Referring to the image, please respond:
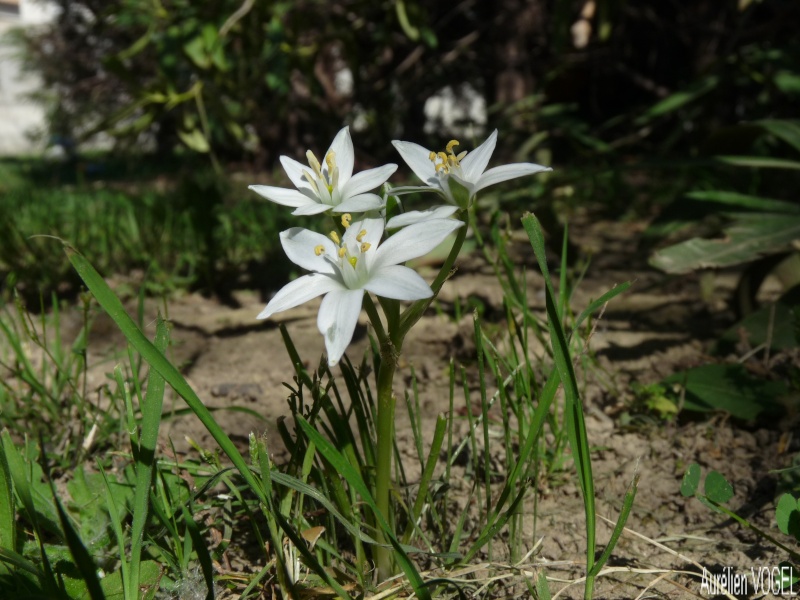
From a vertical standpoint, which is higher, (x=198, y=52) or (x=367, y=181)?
(x=198, y=52)

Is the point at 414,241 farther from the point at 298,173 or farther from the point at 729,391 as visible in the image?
the point at 729,391

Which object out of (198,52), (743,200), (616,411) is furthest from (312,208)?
(198,52)

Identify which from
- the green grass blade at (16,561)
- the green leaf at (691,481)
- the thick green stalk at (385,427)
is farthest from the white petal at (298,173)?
the green leaf at (691,481)

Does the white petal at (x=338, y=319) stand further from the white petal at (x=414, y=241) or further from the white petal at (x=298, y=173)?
the white petal at (x=298, y=173)

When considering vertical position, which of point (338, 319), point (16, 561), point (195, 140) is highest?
point (195, 140)

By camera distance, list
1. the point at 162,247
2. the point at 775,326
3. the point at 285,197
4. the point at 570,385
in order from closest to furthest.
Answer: the point at 570,385
the point at 285,197
the point at 775,326
the point at 162,247

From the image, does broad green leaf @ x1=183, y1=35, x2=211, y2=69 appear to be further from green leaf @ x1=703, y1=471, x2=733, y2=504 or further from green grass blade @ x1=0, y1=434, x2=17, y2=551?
green leaf @ x1=703, y1=471, x2=733, y2=504
